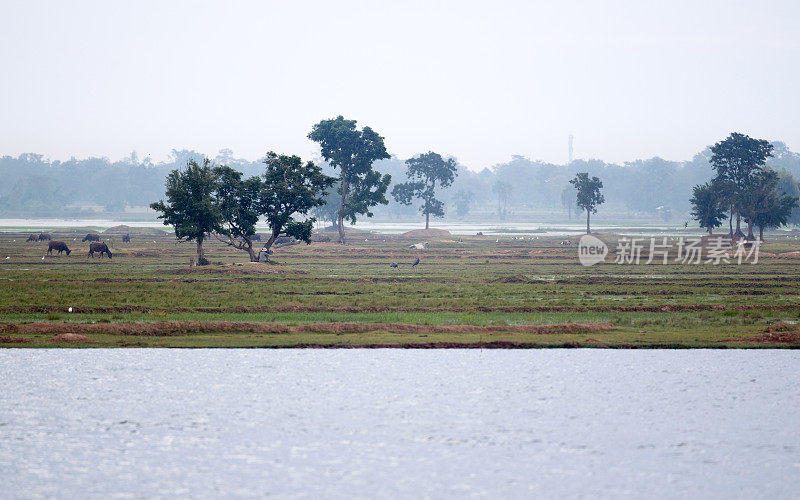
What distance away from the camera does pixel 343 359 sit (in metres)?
33.4

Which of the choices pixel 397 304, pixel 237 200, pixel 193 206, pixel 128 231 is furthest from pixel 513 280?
pixel 128 231

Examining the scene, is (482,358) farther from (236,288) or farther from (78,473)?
(236,288)

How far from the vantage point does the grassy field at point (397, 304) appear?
1465 inches

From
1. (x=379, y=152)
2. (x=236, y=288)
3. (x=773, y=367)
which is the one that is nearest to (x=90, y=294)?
(x=236, y=288)

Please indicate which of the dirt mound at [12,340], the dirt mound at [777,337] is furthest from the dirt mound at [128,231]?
the dirt mound at [777,337]

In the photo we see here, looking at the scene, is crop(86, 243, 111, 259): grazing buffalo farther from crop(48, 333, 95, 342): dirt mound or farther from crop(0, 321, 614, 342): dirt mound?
crop(48, 333, 95, 342): dirt mound

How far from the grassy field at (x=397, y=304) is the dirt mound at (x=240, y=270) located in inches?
4.6

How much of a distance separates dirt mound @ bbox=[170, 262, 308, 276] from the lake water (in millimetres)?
37069

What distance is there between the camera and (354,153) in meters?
132

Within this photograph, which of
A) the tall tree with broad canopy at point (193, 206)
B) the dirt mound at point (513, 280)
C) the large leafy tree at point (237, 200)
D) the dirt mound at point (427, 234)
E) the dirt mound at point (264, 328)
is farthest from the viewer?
the dirt mound at point (427, 234)

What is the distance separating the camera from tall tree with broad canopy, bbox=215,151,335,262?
7794 cm

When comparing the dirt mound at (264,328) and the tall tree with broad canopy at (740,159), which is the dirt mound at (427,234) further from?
the dirt mound at (264,328)

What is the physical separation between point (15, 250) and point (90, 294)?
57930mm

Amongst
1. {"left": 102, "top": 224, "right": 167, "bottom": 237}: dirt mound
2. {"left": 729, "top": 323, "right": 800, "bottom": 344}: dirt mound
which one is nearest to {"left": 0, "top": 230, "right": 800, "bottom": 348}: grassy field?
{"left": 729, "top": 323, "right": 800, "bottom": 344}: dirt mound
